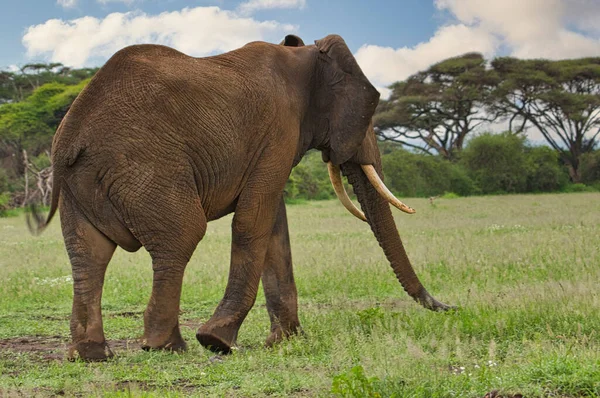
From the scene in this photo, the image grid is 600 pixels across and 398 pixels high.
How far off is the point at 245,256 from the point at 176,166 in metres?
1.06

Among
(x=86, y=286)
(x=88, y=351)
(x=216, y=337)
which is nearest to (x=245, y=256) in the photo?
(x=216, y=337)

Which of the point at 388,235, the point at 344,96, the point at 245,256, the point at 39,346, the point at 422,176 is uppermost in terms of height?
the point at 422,176

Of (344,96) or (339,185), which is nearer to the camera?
(344,96)

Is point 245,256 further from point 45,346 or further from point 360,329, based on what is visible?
point 45,346

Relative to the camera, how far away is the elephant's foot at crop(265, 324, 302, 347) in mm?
7610

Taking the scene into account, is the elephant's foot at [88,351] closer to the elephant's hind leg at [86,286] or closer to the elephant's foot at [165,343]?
the elephant's hind leg at [86,286]

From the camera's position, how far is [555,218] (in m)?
22.6

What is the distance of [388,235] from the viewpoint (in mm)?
8906

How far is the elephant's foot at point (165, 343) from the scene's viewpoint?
6.74 metres

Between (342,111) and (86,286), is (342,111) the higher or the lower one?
the higher one

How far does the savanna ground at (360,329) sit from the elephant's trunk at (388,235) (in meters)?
0.46

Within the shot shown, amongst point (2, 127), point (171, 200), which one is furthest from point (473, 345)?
point (2, 127)

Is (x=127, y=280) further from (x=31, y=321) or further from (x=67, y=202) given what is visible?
(x=67, y=202)

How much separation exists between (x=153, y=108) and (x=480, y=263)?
278 inches
